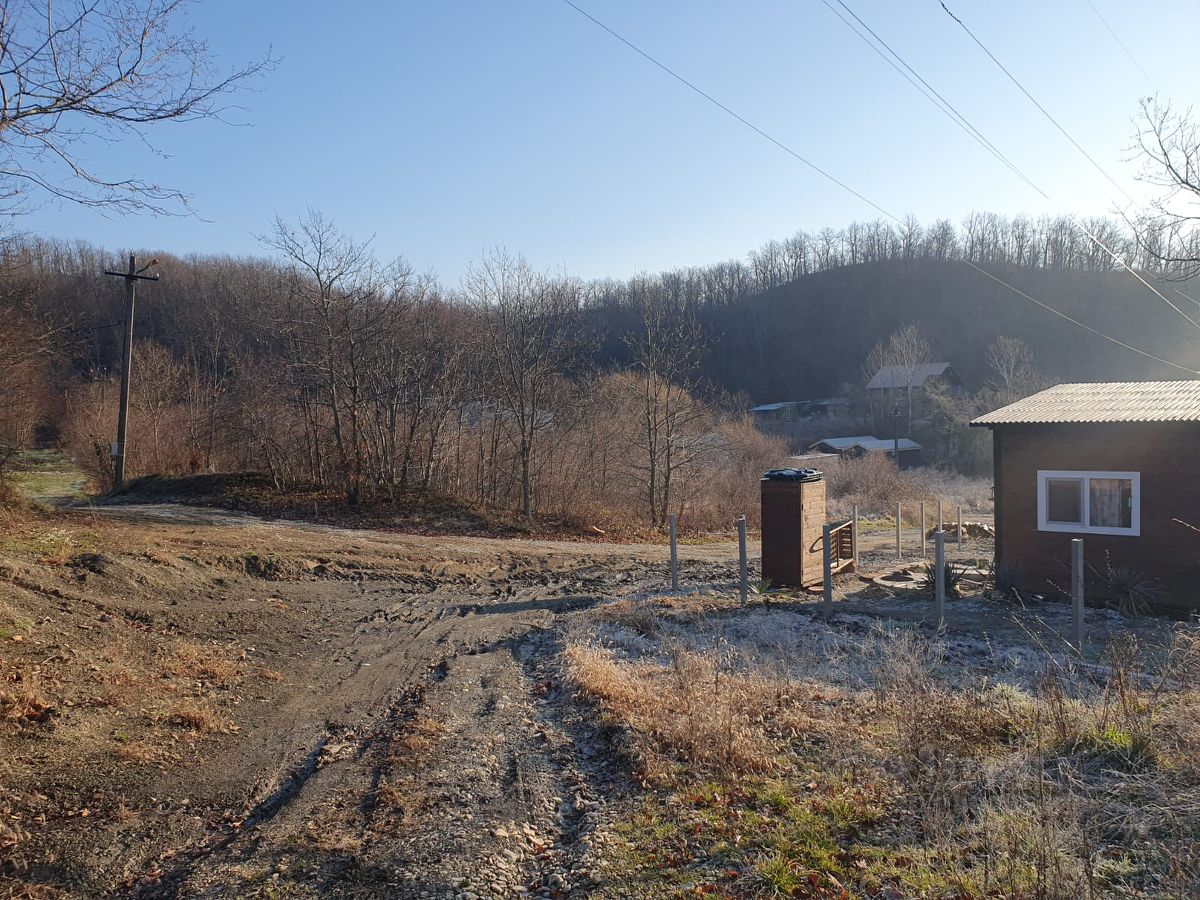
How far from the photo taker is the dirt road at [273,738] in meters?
4.16

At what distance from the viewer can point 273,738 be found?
626cm

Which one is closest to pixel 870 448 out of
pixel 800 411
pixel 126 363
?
pixel 800 411

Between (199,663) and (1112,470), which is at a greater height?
(1112,470)

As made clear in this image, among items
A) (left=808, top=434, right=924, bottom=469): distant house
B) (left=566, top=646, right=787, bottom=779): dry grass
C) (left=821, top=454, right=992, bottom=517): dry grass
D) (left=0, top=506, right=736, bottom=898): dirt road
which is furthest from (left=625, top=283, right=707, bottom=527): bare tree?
(left=808, top=434, right=924, bottom=469): distant house

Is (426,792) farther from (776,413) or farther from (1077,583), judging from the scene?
(776,413)

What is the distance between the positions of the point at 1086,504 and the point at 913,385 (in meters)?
55.1

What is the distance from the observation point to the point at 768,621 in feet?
37.0

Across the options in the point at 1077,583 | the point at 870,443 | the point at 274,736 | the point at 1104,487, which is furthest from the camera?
the point at 870,443

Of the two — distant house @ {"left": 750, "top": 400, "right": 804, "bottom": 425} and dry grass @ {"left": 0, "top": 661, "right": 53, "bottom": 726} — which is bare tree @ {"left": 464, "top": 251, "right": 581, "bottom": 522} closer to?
dry grass @ {"left": 0, "top": 661, "right": 53, "bottom": 726}

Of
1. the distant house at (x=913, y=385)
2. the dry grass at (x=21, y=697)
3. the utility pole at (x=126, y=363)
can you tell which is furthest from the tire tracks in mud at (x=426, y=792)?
the distant house at (x=913, y=385)

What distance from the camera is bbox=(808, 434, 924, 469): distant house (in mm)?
52844

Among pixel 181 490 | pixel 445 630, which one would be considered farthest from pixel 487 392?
pixel 445 630

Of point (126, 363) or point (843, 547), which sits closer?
point (843, 547)

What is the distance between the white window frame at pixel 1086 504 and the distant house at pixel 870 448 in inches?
1450
